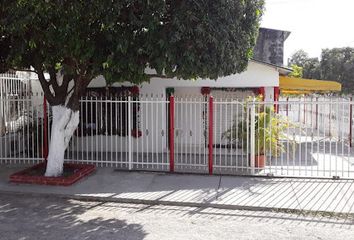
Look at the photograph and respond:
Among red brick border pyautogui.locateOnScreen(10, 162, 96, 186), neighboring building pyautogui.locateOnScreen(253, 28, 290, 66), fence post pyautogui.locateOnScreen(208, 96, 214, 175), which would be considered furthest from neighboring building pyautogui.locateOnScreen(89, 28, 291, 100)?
neighboring building pyautogui.locateOnScreen(253, 28, 290, 66)

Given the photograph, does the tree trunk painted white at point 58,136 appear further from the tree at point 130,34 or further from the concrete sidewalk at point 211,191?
the tree at point 130,34

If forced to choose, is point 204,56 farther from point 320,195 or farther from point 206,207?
point 320,195

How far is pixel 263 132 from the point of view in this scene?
977cm

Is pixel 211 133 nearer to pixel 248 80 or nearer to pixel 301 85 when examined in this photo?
pixel 248 80

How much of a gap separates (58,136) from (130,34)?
10.5 ft

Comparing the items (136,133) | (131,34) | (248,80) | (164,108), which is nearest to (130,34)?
(131,34)

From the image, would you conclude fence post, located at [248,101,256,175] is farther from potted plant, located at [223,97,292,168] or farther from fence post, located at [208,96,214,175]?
fence post, located at [208,96,214,175]

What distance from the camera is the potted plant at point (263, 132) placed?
9.75m

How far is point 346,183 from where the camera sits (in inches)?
348

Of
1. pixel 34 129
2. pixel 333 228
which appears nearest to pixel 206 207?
pixel 333 228

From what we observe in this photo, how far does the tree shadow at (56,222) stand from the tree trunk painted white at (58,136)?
1.38 m

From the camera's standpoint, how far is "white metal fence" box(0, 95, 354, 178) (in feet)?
31.9

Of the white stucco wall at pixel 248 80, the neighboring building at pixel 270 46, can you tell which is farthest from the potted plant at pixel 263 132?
the neighboring building at pixel 270 46

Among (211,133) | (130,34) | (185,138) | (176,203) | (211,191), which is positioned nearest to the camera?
(130,34)
